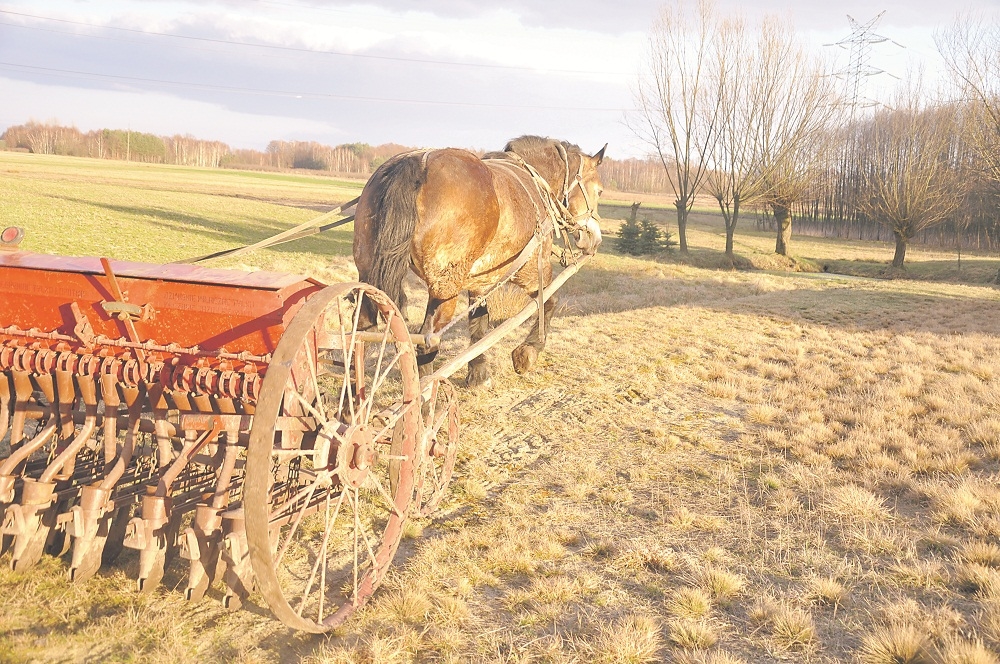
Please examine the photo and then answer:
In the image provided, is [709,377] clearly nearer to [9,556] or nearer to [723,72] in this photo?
[9,556]

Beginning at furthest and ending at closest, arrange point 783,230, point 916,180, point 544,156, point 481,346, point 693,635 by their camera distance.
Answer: point 783,230
point 916,180
point 544,156
point 481,346
point 693,635

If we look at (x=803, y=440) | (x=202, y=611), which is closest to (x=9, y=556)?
(x=202, y=611)

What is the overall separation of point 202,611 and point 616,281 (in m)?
17.0

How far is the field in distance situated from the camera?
3.01 metres

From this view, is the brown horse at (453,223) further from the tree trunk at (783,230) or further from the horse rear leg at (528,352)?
the tree trunk at (783,230)

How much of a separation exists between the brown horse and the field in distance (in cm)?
132

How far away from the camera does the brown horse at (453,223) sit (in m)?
5.02

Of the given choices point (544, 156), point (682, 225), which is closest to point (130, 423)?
point (544, 156)

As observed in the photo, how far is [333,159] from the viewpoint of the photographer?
121 meters

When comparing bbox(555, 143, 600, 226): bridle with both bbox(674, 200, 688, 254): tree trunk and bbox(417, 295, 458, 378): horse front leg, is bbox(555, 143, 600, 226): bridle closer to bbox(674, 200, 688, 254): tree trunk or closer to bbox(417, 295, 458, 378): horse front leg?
bbox(417, 295, 458, 378): horse front leg

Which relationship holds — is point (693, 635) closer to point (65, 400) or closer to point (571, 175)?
point (65, 400)

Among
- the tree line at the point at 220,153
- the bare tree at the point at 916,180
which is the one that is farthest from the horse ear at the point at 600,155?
the tree line at the point at 220,153

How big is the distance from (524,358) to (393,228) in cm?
301

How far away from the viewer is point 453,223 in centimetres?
536
